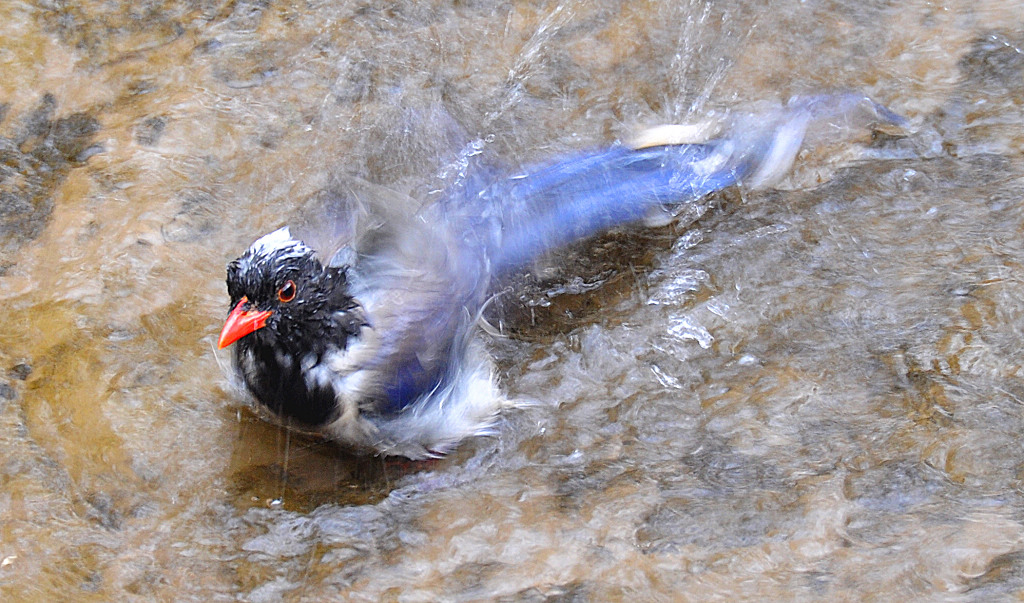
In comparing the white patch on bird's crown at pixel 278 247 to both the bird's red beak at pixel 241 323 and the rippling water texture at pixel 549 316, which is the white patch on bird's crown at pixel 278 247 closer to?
the bird's red beak at pixel 241 323

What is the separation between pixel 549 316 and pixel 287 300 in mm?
1061

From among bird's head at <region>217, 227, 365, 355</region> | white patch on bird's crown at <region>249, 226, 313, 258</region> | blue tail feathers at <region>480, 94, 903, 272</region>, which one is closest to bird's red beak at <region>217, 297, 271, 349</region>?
bird's head at <region>217, 227, 365, 355</region>

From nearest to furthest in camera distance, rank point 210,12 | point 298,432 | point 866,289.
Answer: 1. point 298,432
2. point 866,289
3. point 210,12

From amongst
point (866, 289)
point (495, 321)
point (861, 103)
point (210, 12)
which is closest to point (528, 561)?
point (495, 321)

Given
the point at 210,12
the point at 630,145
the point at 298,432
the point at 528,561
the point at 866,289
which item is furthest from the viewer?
the point at 210,12

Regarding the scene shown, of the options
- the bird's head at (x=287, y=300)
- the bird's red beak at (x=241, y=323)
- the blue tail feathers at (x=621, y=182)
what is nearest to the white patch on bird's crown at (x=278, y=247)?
the bird's head at (x=287, y=300)

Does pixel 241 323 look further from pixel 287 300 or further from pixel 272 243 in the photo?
pixel 272 243

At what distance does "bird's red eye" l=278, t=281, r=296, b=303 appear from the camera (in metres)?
3.18

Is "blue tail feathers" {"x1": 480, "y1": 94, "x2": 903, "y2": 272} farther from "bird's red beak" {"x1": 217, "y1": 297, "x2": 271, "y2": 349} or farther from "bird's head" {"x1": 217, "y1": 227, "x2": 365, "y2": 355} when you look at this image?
"bird's red beak" {"x1": 217, "y1": 297, "x2": 271, "y2": 349}

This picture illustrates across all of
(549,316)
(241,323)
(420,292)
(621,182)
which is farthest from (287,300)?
(621,182)

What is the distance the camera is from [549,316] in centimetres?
382

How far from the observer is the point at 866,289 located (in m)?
3.63

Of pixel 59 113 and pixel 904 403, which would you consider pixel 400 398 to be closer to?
pixel 904 403

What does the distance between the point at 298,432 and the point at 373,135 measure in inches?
61.9
